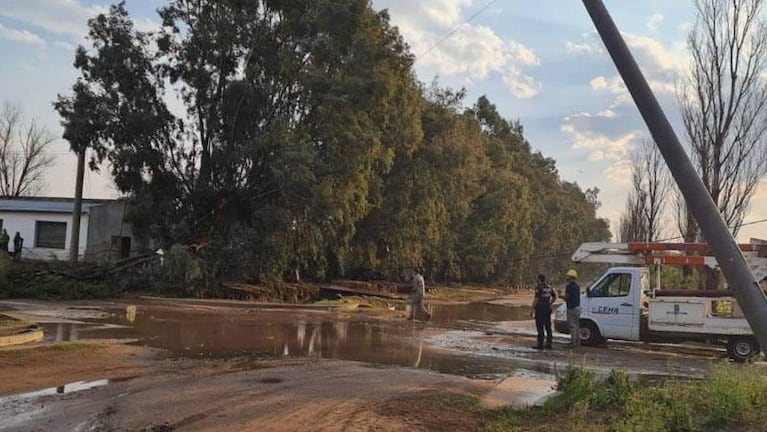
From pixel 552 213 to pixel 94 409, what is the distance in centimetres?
8752

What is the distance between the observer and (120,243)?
131 feet

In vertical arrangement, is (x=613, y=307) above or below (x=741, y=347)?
above

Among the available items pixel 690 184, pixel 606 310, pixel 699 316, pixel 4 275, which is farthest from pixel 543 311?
pixel 4 275

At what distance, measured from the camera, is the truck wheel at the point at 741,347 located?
1694 centimetres

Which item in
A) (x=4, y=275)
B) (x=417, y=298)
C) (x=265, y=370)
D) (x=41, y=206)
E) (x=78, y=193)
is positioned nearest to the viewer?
(x=265, y=370)

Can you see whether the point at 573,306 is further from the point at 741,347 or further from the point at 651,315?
the point at 741,347

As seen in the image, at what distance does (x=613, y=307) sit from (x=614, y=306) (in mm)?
40

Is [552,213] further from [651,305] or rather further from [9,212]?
[651,305]

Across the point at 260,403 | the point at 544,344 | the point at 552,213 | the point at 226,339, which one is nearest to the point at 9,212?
the point at 226,339

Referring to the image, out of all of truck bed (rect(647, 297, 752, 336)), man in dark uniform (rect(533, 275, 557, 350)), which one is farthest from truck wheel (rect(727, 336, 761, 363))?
man in dark uniform (rect(533, 275, 557, 350))

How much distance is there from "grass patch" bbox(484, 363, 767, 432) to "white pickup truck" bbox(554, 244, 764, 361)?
7840mm

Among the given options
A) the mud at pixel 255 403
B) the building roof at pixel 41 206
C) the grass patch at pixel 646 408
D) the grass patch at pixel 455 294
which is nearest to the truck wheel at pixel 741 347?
the grass patch at pixel 646 408

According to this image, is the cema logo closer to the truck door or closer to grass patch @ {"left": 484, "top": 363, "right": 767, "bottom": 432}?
the truck door

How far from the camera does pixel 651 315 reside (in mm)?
17969
